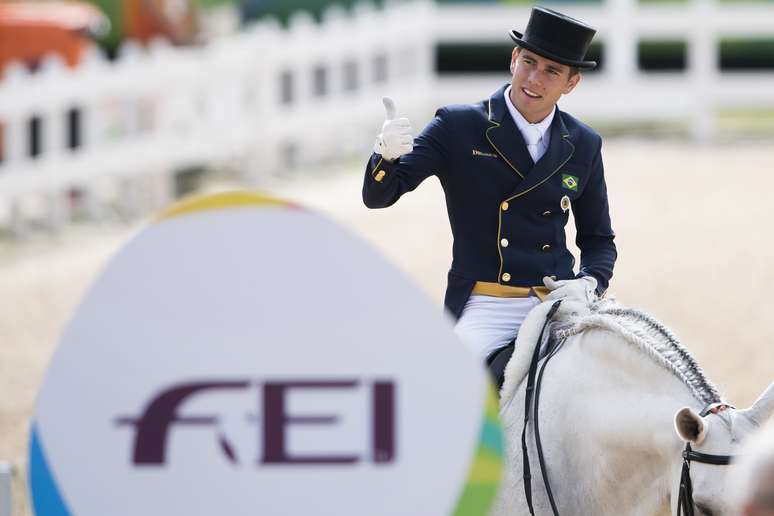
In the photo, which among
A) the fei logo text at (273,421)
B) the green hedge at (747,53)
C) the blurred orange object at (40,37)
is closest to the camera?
the fei logo text at (273,421)

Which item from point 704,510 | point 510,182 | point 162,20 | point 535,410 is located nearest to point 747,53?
point 162,20

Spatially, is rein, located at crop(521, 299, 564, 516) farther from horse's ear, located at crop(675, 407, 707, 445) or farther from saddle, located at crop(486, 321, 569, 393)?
horse's ear, located at crop(675, 407, 707, 445)

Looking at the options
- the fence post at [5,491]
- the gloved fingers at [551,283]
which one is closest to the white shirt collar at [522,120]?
the gloved fingers at [551,283]

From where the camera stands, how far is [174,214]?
131 inches

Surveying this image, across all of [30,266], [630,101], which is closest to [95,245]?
[30,266]

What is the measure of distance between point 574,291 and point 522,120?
525 millimetres

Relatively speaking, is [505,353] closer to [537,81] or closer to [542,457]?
[542,457]

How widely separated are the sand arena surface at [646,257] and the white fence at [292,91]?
0.62 meters

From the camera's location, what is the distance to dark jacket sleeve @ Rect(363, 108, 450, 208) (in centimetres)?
433

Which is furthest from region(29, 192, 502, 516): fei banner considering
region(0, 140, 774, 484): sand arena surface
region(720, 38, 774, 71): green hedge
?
region(720, 38, 774, 71): green hedge

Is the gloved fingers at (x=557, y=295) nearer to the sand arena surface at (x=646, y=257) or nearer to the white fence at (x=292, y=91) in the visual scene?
the sand arena surface at (x=646, y=257)

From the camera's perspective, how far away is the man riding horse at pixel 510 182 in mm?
4441

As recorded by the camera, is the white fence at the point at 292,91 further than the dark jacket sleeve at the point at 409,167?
Yes

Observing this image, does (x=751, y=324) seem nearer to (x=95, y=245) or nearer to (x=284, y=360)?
(x=95, y=245)
